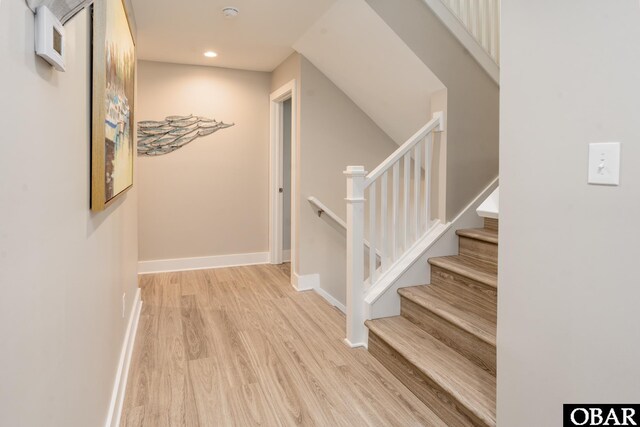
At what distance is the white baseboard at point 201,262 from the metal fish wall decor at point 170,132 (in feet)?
3.98

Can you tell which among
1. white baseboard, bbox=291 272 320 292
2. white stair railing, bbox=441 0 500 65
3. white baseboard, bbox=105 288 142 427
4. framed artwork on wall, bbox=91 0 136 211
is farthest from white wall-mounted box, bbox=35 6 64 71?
white baseboard, bbox=291 272 320 292

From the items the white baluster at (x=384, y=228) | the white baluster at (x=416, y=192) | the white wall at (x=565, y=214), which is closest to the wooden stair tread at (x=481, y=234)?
the white baluster at (x=416, y=192)

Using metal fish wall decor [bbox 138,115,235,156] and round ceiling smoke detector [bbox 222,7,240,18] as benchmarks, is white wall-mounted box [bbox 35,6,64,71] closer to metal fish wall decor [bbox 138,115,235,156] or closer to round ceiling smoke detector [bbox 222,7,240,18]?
round ceiling smoke detector [bbox 222,7,240,18]

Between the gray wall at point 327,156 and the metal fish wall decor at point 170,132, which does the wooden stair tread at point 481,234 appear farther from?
the metal fish wall decor at point 170,132

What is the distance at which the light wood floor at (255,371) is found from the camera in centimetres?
199

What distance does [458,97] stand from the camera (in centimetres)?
291

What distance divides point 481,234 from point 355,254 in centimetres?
85

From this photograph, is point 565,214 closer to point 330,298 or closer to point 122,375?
point 122,375

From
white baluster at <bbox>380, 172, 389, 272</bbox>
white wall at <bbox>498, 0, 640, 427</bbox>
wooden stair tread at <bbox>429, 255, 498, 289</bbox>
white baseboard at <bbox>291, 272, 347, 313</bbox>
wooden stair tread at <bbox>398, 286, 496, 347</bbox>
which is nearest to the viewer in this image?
white wall at <bbox>498, 0, 640, 427</bbox>

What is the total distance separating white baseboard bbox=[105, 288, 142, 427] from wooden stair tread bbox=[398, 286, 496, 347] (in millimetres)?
1689

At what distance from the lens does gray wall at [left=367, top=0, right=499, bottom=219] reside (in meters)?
2.81

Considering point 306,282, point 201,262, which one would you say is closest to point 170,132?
point 201,262

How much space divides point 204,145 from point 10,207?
13.6 ft

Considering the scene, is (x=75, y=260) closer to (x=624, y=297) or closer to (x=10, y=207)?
(x=10, y=207)
